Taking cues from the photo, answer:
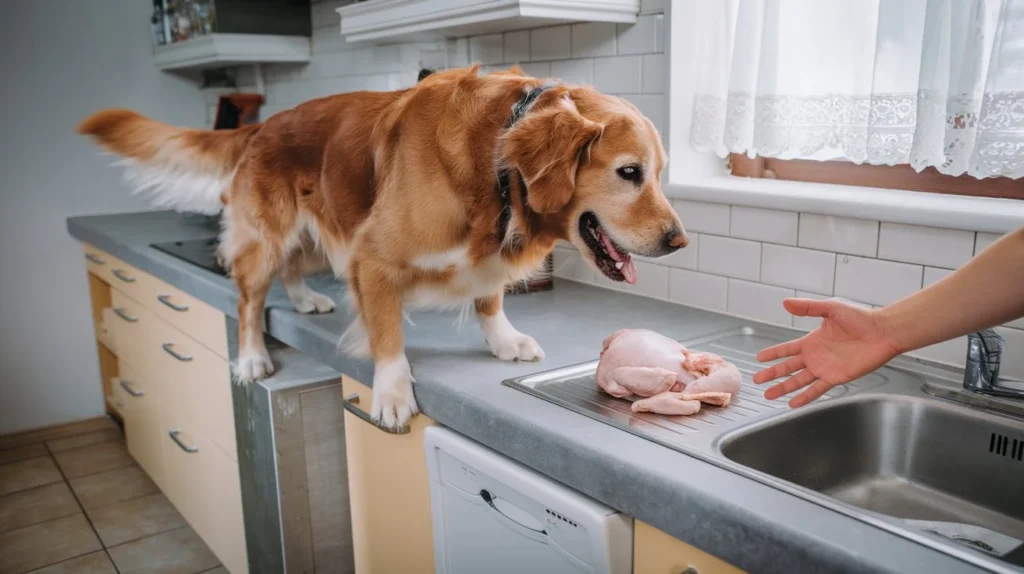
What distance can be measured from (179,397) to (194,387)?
0.18 m

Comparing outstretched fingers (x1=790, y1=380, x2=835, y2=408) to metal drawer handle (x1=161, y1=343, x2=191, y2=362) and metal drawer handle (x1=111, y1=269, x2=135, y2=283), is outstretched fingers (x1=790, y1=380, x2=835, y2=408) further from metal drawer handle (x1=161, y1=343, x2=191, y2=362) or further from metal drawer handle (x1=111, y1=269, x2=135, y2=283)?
metal drawer handle (x1=111, y1=269, x2=135, y2=283)

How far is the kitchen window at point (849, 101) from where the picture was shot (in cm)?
122

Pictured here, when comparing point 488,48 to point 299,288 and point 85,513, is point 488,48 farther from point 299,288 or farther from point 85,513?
point 85,513

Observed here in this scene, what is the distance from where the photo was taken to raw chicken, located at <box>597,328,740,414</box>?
119 centimetres

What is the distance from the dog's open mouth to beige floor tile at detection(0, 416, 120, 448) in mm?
3079

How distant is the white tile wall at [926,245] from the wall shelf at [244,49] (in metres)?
2.36

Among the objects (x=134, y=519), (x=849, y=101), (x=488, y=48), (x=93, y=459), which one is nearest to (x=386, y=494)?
(x=849, y=101)

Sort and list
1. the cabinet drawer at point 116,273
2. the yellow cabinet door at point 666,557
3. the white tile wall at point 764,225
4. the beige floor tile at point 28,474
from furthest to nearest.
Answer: the beige floor tile at point 28,474 < the cabinet drawer at point 116,273 < the white tile wall at point 764,225 < the yellow cabinet door at point 666,557

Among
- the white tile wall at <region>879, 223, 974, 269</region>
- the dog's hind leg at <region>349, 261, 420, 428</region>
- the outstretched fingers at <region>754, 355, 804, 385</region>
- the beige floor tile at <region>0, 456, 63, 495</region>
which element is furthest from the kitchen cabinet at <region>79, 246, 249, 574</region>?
the white tile wall at <region>879, 223, 974, 269</region>

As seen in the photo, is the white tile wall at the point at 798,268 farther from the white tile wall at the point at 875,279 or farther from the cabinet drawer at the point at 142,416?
the cabinet drawer at the point at 142,416

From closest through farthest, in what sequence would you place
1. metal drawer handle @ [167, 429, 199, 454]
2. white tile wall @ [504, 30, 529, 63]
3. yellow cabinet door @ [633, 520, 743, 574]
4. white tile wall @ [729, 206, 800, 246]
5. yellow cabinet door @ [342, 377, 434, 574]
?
1. yellow cabinet door @ [633, 520, 743, 574]
2. yellow cabinet door @ [342, 377, 434, 574]
3. white tile wall @ [729, 206, 800, 246]
4. white tile wall @ [504, 30, 529, 63]
5. metal drawer handle @ [167, 429, 199, 454]

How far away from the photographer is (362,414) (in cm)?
153

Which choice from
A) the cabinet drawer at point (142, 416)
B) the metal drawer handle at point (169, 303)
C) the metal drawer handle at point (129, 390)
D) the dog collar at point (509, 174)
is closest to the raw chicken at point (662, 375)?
the dog collar at point (509, 174)

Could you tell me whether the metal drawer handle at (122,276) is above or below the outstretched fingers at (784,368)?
below
